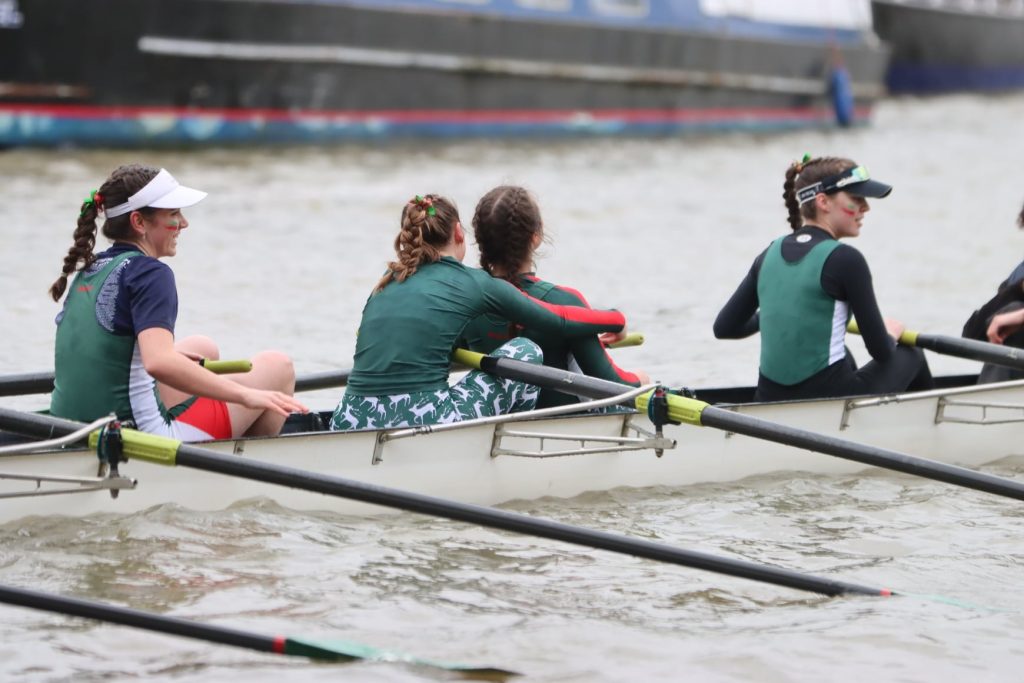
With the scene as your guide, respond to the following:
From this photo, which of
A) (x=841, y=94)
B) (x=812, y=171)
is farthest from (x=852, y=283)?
(x=841, y=94)

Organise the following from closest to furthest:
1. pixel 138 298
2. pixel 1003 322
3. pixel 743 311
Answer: pixel 138 298 < pixel 743 311 < pixel 1003 322

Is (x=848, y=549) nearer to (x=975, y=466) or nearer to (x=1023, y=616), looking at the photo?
(x=1023, y=616)

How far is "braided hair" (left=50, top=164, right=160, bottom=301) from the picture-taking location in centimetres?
590

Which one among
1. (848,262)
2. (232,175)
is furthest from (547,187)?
(848,262)

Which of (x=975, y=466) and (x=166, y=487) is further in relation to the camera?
(x=975, y=466)

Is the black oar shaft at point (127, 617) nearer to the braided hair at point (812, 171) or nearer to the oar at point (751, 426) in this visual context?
the oar at point (751, 426)

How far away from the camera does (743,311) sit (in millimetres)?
7531

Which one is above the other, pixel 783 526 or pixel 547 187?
pixel 547 187

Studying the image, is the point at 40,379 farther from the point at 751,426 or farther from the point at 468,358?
the point at 751,426

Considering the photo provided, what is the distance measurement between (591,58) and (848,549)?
59.5ft

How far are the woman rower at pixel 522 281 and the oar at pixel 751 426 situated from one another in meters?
0.21

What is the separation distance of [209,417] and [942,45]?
1268 inches

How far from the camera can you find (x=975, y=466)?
308 inches

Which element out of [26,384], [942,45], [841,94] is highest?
[942,45]
